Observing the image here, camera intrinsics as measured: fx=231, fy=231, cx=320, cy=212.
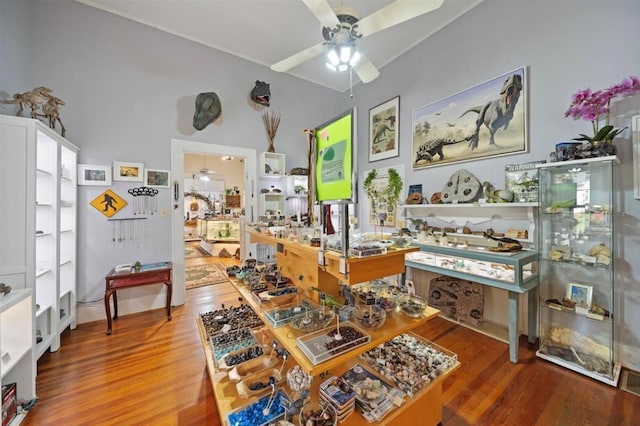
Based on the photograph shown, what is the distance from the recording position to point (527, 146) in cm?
246

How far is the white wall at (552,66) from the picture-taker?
1.95m

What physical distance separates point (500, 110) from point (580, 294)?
6.59 feet

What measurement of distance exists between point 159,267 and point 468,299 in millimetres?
3912

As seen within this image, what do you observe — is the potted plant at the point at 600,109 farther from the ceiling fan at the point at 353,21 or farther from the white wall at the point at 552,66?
the ceiling fan at the point at 353,21

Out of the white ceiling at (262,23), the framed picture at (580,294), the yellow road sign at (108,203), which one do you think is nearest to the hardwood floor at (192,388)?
the framed picture at (580,294)

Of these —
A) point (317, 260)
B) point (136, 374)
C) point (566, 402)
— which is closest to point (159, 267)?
point (136, 374)

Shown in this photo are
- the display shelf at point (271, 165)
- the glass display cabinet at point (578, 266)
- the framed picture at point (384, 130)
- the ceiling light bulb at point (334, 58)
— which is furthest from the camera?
the display shelf at point (271, 165)

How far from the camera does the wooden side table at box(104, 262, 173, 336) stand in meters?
2.67

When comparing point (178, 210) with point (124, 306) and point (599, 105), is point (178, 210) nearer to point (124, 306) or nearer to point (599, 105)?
point (124, 306)

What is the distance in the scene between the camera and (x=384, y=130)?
4.15 metres

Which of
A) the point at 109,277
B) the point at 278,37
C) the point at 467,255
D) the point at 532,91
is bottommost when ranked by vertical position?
the point at 109,277

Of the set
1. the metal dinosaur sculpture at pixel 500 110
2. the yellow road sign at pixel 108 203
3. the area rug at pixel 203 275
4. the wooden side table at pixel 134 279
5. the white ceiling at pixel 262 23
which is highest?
the white ceiling at pixel 262 23

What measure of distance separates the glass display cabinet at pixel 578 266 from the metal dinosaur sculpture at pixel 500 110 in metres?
0.74

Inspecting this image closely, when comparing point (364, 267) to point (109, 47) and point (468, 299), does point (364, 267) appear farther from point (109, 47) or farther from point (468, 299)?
point (109, 47)
